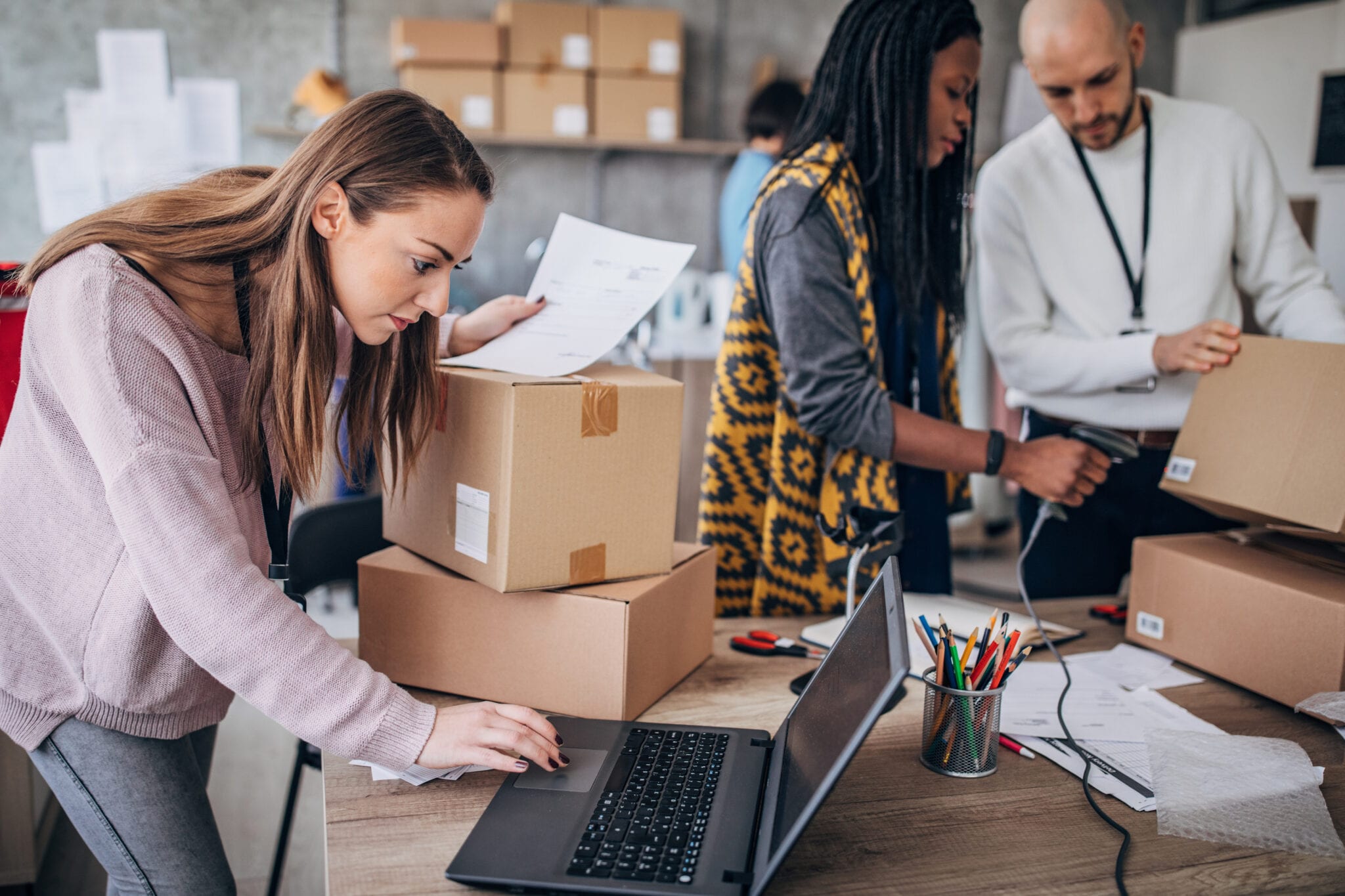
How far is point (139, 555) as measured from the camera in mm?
840

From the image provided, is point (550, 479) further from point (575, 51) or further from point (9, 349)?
point (575, 51)

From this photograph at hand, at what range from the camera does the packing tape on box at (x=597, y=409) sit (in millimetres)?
1031

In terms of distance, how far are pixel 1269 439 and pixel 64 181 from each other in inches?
169

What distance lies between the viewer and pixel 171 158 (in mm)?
4000

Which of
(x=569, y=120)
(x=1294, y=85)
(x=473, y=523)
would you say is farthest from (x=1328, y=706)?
(x=1294, y=85)

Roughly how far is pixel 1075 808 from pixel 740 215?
277cm

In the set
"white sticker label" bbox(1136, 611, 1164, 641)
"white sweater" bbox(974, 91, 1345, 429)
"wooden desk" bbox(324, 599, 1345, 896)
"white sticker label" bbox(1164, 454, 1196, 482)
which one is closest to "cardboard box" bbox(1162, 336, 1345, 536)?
"white sticker label" bbox(1164, 454, 1196, 482)

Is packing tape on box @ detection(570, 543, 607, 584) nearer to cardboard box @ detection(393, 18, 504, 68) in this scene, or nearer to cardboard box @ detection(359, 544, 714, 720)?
cardboard box @ detection(359, 544, 714, 720)

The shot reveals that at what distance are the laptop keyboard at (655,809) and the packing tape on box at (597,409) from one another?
1.02ft

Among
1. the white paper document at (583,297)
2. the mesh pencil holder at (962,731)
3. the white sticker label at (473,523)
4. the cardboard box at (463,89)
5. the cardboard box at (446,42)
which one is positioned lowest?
the mesh pencil holder at (962,731)

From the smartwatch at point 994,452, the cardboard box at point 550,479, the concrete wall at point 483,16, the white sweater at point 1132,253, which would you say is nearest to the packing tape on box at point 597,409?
the cardboard box at point 550,479

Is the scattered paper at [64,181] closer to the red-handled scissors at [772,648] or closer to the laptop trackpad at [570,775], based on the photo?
the red-handled scissors at [772,648]

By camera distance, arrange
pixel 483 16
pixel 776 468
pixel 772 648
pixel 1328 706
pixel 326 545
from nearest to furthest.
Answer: pixel 1328 706 < pixel 772 648 < pixel 776 468 < pixel 326 545 < pixel 483 16

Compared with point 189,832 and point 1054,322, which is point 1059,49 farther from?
point 189,832
